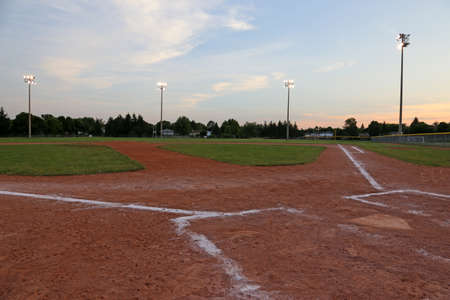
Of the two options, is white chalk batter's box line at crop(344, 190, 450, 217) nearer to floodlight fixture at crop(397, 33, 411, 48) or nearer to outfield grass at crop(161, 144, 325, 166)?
outfield grass at crop(161, 144, 325, 166)

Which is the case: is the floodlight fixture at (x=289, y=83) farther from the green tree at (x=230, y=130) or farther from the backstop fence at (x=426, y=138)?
the green tree at (x=230, y=130)

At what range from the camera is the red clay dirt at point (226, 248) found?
2.08 m

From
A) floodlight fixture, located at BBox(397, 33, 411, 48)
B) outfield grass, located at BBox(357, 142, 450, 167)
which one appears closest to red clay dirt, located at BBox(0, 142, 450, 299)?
outfield grass, located at BBox(357, 142, 450, 167)

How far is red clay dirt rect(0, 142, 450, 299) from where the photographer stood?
2.08 metres

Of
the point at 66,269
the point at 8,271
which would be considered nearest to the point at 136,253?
the point at 66,269

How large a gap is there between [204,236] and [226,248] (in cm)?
44

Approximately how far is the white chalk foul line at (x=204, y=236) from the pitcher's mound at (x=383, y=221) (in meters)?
0.90

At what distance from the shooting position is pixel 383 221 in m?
3.85

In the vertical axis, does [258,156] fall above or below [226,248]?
above

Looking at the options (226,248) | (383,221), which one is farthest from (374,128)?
(226,248)

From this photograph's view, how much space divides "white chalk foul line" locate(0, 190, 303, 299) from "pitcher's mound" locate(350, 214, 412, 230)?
0.90 m

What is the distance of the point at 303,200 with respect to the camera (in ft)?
17.0

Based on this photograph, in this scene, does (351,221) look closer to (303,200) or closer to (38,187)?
(303,200)

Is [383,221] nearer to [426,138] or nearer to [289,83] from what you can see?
[426,138]
